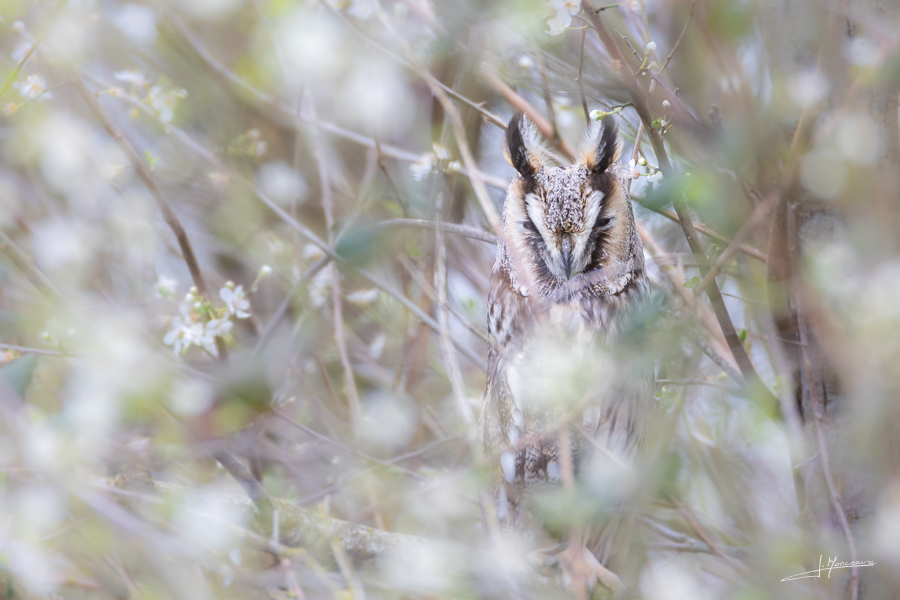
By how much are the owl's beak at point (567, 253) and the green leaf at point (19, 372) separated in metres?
1.33

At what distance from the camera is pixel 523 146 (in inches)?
56.4

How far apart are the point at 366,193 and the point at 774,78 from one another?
1.17 meters

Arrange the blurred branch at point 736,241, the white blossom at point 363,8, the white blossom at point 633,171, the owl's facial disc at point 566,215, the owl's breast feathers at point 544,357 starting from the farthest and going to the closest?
the white blossom at point 363,8 < the owl's breast feathers at point 544,357 < the owl's facial disc at point 566,215 < the white blossom at point 633,171 < the blurred branch at point 736,241

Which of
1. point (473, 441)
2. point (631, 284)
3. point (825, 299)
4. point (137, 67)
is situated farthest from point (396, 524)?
point (137, 67)

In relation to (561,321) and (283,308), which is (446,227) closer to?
(561,321)

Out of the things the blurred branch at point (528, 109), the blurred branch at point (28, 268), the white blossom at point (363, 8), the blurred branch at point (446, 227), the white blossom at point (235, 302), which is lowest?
the blurred branch at point (28, 268)

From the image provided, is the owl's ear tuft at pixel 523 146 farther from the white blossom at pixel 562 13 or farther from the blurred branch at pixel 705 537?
the blurred branch at pixel 705 537

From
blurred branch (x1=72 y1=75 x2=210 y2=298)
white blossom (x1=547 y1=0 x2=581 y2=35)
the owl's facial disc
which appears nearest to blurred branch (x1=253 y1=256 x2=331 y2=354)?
blurred branch (x1=72 y1=75 x2=210 y2=298)

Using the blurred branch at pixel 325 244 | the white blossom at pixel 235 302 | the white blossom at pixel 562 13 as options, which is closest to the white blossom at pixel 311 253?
the blurred branch at pixel 325 244

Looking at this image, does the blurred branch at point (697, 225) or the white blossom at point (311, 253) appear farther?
the white blossom at point (311, 253)

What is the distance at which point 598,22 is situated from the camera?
112cm

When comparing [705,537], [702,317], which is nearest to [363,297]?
[702,317]

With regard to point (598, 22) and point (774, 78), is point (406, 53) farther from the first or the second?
point (774, 78)

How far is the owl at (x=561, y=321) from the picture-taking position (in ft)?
4.58
